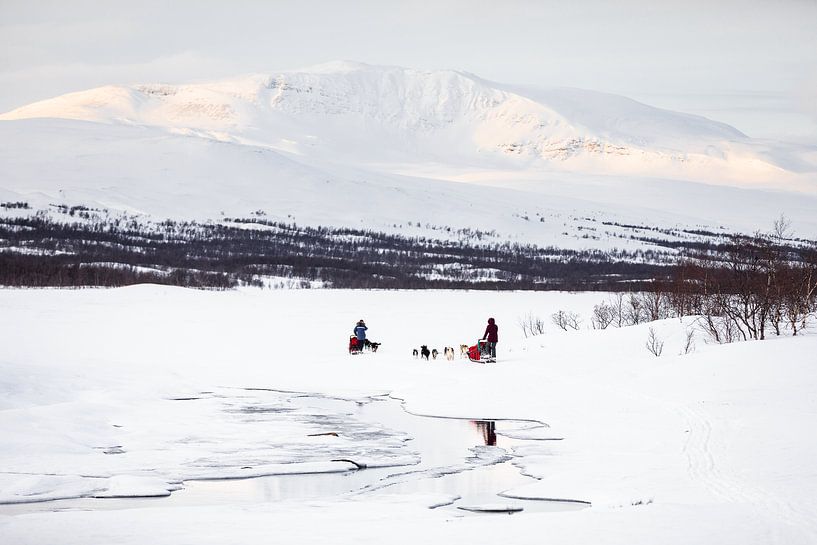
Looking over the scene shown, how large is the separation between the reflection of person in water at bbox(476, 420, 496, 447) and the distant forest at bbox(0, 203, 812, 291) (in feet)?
158

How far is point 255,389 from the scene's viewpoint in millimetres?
25438

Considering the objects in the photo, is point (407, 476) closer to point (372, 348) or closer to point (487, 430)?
point (487, 430)

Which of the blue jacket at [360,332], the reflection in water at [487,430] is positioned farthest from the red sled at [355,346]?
the reflection in water at [487,430]

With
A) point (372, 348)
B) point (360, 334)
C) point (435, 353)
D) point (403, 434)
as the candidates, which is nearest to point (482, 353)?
point (435, 353)

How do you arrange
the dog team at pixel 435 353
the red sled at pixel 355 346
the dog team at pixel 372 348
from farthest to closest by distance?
the red sled at pixel 355 346 < the dog team at pixel 372 348 < the dog team at pixel 435 353

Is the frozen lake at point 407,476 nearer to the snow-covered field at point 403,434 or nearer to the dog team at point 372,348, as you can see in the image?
the snow-covered field at point 403,434

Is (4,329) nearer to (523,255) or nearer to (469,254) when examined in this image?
(469,254)

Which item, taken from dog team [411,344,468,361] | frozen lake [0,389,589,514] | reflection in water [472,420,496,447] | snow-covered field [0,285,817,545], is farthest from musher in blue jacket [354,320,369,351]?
reflection in water [472,420,496,447]

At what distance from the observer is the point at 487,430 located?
763 inches

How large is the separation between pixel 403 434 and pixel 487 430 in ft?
5.51

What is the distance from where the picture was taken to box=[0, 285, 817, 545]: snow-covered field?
37.1ft

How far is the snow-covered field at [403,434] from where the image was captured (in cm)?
1130

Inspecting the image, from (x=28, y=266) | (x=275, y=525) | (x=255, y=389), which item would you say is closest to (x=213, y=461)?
(x=275, y=525)

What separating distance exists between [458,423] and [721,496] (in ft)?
26.7
